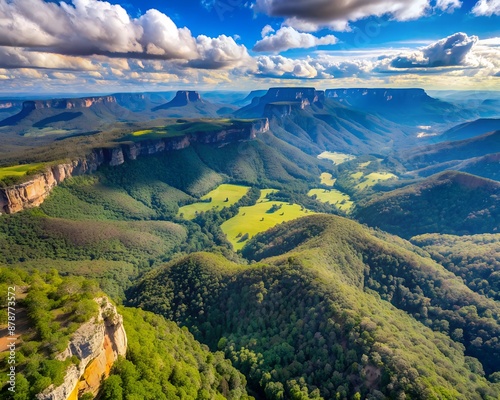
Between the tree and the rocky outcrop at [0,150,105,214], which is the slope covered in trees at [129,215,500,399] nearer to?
the tree

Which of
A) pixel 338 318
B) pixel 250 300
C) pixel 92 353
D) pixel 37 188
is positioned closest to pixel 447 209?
pixel 338 318

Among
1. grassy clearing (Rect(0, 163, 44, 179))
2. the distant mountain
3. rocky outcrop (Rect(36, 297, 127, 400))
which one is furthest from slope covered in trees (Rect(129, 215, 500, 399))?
grassy clearing (Rect(0, 163, 44, 179))

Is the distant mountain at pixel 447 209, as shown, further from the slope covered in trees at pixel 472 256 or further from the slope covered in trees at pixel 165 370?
the slope covered in trees at pixel 165 370

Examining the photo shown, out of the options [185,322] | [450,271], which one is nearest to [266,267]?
[185,322]

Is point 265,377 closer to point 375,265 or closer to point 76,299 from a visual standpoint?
point 76,299

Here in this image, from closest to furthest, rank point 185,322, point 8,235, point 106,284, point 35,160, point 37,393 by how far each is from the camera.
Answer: point 37,393 → point 185,322 → point 106,284 → point 8,235 → point 35,160

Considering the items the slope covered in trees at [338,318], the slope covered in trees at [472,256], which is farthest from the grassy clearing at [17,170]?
the slope covered in trees at [472,256]

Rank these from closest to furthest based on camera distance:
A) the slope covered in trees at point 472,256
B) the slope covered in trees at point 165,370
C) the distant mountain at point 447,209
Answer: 1. the slope covered in trees at point 165,370
2. the slope covered in trees at point 472,256
3. the distant mountain at point 447,209
